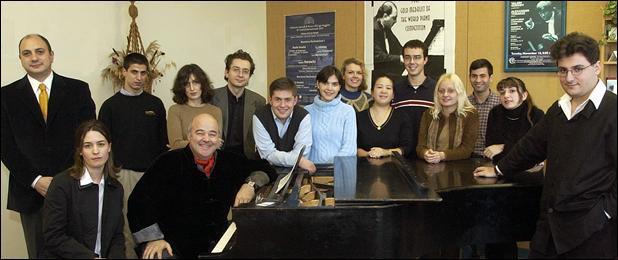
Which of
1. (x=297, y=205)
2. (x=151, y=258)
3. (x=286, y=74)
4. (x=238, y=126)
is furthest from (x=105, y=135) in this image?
(x=286, y=74)

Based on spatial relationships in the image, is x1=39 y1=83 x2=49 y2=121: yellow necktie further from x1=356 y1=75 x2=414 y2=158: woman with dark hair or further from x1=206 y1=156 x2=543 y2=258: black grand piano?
x1=356 y1=75 x2=414 y2=158: woman with dark hair

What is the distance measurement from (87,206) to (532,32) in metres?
3.57

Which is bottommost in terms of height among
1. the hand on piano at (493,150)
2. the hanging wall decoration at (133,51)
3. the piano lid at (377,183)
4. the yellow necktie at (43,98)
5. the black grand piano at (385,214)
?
the black grand piano at (385,214)

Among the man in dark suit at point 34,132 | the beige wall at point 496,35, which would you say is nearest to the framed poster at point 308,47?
the beige wall at point 496,35

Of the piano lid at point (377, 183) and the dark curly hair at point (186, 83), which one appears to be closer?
the piano lid at point (377, 183)

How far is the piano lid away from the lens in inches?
82.8

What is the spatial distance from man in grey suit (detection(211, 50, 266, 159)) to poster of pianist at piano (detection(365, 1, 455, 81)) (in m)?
1.93

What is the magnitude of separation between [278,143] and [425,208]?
1.06m

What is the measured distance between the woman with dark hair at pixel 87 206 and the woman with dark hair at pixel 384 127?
1477mm

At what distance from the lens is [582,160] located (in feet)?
6.97

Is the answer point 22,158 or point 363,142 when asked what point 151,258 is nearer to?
point 22,158

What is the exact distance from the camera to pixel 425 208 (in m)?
2.23

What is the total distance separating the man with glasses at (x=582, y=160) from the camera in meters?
2.11

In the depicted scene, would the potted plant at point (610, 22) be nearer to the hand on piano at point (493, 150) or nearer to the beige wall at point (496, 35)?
the beige wall at point (496, 35)
